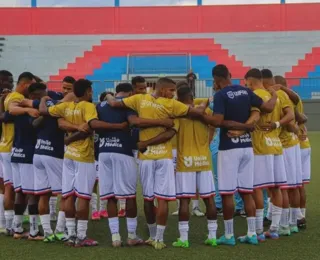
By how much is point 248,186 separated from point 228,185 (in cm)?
25

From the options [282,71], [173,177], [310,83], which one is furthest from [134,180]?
[282,71]

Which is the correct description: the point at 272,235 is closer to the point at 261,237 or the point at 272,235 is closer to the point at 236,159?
the point at 261,237

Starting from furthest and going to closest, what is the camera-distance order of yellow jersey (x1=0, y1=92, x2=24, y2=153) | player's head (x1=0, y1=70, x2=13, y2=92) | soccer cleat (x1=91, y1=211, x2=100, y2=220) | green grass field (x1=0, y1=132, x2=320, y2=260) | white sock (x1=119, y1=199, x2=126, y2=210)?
white sock (x1=119, y1=199, x2=126, y2=210), soccer cleat (x1=91, y1=211, x2=100, y2=220), player's head (x1=0, y1=70, x2=13, y2=92), yellow jersey (x1=0, y1=92, x2=24, y2=153), green grass field (x1=0, y1=132, x2=320, y2=260)

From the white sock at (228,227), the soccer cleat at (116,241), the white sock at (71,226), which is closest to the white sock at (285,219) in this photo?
the white sock at (228,227)

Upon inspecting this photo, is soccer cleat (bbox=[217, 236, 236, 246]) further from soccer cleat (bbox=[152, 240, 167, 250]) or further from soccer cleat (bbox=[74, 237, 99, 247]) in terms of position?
soccer cleat (bbox=[74, 237, 99, 247])

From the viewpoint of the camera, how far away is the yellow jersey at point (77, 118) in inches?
264

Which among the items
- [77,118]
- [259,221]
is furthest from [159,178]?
[259,221]

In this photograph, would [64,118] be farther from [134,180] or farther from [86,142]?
[134,180]

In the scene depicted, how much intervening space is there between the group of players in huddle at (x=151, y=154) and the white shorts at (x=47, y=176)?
0.04 ft

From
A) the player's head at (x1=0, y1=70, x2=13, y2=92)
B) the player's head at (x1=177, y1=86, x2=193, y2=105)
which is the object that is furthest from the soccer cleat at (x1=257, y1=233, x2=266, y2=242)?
the player's head at (x1=0, y1=70, x2=13, y2=92)

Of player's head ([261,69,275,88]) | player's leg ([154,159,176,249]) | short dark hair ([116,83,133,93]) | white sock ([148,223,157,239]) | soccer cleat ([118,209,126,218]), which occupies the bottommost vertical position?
soccer cleat ([118,209,126,218])

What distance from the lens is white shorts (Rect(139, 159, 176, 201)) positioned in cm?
655

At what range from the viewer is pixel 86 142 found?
678cm

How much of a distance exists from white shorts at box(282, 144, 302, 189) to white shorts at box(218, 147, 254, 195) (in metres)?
0.87
